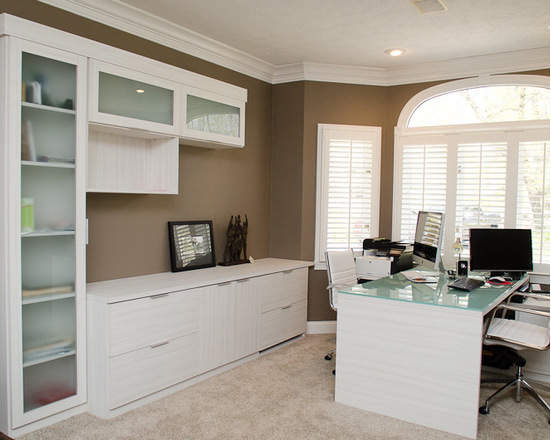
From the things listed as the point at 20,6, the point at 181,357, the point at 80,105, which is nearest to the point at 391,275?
→ the point at 181,357

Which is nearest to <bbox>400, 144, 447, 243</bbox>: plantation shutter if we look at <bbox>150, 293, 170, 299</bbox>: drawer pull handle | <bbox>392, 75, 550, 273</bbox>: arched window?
<bbox>392, 75, 550, 273</bbox>: arched window

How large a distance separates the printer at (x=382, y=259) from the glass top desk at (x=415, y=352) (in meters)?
0.80

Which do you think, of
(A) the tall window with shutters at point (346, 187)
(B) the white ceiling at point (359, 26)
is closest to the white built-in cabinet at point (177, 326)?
(A) the tall window with shutters at point (346, 187)

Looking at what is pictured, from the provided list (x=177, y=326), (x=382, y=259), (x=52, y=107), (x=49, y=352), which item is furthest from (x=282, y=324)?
(x=52, y=107)

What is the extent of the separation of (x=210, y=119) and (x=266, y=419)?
91.5 inches

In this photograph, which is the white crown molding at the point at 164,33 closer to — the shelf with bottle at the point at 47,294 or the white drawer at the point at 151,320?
the shelf with bottle at the point at 47,294

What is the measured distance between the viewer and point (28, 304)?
113 inches

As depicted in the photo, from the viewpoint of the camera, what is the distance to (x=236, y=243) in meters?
4.67

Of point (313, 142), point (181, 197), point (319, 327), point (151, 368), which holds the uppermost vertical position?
point (313, 142)

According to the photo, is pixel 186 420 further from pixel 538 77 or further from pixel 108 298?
pixel 538 77

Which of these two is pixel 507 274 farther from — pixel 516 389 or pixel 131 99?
pixel 131 99

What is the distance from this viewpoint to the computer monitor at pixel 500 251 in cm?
410

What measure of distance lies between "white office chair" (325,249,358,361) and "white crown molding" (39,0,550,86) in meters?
1.93

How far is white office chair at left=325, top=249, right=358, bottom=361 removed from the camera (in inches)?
166
